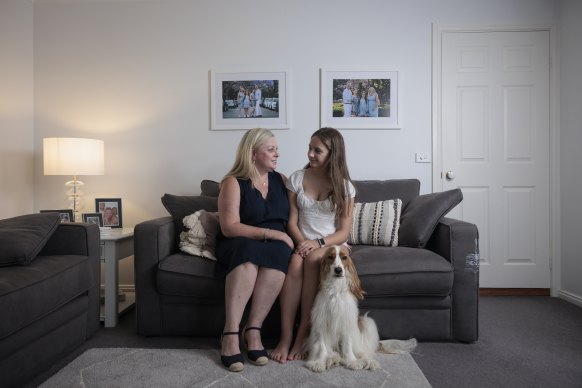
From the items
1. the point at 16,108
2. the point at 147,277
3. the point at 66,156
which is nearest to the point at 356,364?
the point at 147,277

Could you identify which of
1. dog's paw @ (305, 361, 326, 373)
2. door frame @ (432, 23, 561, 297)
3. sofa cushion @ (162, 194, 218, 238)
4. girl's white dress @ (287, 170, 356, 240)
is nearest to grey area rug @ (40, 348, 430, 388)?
dog's paw @ (305, 361, 326, 373)

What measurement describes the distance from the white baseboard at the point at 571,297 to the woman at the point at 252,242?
7.53ft

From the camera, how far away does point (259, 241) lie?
6.07 feet

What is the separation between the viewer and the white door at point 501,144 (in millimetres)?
2975

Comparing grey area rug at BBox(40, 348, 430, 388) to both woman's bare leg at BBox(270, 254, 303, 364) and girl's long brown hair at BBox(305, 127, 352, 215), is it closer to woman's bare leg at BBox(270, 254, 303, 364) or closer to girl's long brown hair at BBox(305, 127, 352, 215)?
woman's bare leg at BBox(270, 254, 303, 364)

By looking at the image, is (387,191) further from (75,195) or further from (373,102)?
(75,195)

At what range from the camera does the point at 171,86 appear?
3068 millimetres

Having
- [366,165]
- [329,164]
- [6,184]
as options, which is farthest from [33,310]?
[366,165]

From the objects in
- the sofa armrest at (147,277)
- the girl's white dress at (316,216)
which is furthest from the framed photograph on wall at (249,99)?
the sofa armrest at (147,277)

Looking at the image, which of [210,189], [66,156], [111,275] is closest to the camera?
[111,275]

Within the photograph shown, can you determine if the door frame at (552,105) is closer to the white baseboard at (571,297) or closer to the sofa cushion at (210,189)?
the white baseboard at (571,297)

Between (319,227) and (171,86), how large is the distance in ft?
6.24

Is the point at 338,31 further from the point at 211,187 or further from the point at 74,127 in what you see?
the point at 74,127

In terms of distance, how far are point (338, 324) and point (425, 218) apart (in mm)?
906
